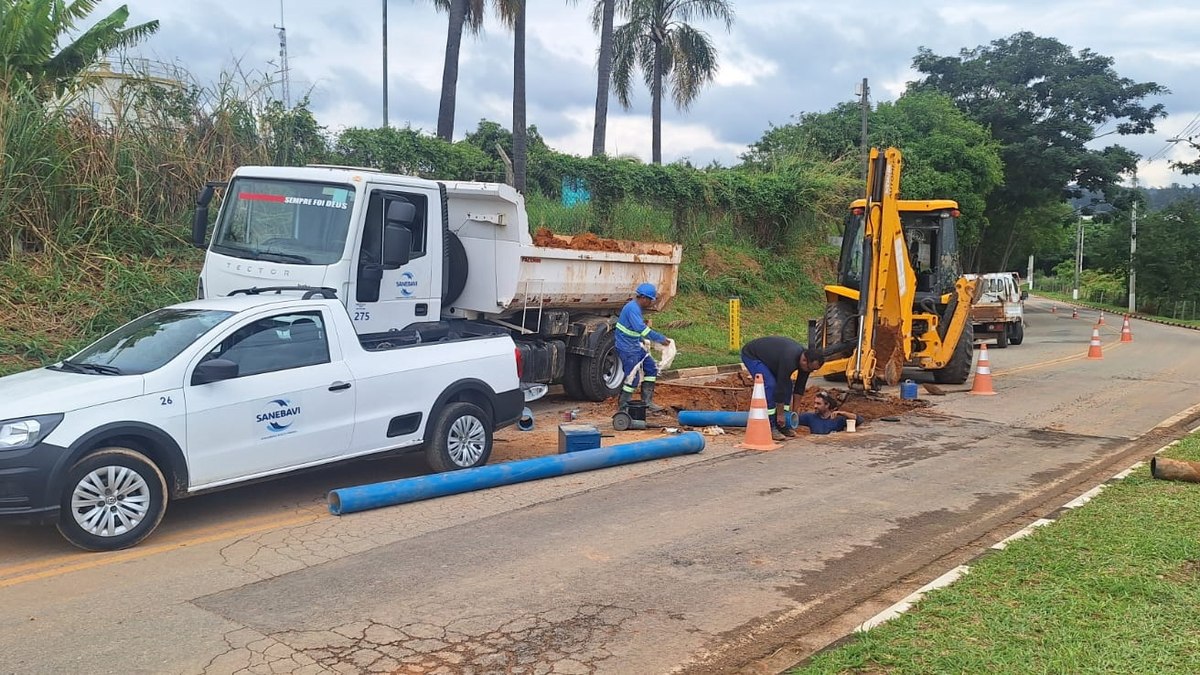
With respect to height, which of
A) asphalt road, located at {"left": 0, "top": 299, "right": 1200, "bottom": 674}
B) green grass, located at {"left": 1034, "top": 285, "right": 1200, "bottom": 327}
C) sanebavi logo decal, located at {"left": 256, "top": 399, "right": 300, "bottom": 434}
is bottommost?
green grass, located at {"left": 1034, "top": 285, "right": 1200, "bottom": 327}

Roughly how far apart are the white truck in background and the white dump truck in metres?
14.2

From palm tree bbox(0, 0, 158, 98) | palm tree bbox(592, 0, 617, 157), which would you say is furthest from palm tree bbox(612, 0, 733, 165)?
palm tree bbox(0, 0, 158, 98)

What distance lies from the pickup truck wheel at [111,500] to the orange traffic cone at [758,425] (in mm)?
5700

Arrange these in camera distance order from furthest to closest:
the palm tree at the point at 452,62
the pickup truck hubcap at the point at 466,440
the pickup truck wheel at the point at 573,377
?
the palm tree at the point at 452,62 → the pickup truck wheel at the point at 573,377 → the pickup truck hubcap at the point at 466,440

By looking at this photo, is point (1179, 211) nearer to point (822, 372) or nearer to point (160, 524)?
point (822, 372)

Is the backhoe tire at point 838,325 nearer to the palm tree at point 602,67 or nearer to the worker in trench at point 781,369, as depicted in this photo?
the worker in trench at point 781,369

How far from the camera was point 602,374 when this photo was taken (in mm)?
12734

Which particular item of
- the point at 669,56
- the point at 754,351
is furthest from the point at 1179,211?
the point at 754,351

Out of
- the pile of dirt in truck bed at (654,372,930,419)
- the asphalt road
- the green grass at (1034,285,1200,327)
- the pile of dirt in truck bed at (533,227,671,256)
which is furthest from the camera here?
the green grass at (1034,285,1200,327)

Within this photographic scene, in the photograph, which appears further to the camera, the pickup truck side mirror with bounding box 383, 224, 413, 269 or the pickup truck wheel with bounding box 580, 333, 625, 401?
the pickup truck wheel with bounding box 580, 333, 625, 401

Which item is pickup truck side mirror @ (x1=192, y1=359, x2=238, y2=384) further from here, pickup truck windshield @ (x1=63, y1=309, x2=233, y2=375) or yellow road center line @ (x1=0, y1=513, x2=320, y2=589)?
yellow road center line @ (x1=0, y1=513, x2=320, y2=589)

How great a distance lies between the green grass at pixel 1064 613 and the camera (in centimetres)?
421

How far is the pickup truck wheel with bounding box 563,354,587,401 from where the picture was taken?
41.5 feet

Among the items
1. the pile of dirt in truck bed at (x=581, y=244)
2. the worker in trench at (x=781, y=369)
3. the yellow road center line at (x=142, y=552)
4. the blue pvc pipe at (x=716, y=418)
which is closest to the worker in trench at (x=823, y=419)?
the blue pvc pipe at (x=716, y=418)
